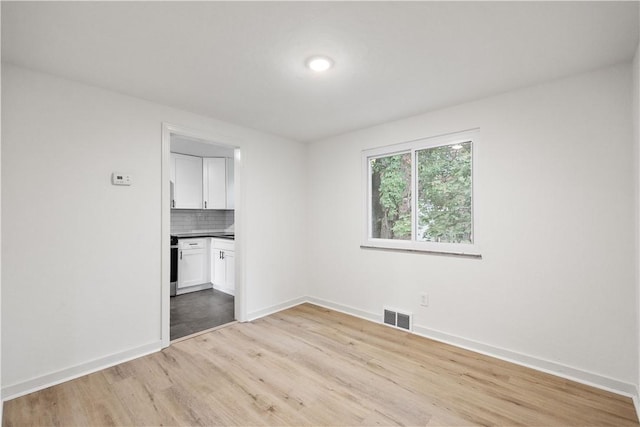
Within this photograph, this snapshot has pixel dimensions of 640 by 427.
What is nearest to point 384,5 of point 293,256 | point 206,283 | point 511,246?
point 511,246

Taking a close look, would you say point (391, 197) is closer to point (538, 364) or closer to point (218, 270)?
point (538, 364)

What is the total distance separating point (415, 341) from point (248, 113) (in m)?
2.93

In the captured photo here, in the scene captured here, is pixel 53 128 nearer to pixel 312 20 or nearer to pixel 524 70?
pixel 312 20

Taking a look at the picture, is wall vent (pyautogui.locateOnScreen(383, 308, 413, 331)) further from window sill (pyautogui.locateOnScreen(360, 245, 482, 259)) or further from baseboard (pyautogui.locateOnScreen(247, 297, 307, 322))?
baseboard (pyautogui.locateOnScreen(247, 297, 307, 322))

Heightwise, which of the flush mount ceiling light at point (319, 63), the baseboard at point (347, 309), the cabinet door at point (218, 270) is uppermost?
the flush mount ceiling light at point (319, 63)

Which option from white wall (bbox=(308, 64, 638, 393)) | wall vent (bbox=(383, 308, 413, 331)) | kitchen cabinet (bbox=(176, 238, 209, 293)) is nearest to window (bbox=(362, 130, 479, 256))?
white wall (bbox=(308, 64, 638, 393))

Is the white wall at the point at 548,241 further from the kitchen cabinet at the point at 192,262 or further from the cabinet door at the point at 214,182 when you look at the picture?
the cabinet door at the point at 214,182

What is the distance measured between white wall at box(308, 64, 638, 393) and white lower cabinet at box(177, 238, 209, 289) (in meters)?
3.41

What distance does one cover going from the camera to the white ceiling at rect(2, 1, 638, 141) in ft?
5.18

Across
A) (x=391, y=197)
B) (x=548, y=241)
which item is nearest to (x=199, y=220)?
(x=391, y=197)

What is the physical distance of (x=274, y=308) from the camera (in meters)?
3.92

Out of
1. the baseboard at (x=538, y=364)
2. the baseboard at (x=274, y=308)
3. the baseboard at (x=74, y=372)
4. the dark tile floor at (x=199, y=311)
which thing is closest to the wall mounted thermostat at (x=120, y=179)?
the baseboard at (x=74, y=372)

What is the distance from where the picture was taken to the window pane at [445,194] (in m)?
2.93

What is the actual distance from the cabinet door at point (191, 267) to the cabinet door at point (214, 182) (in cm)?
92
